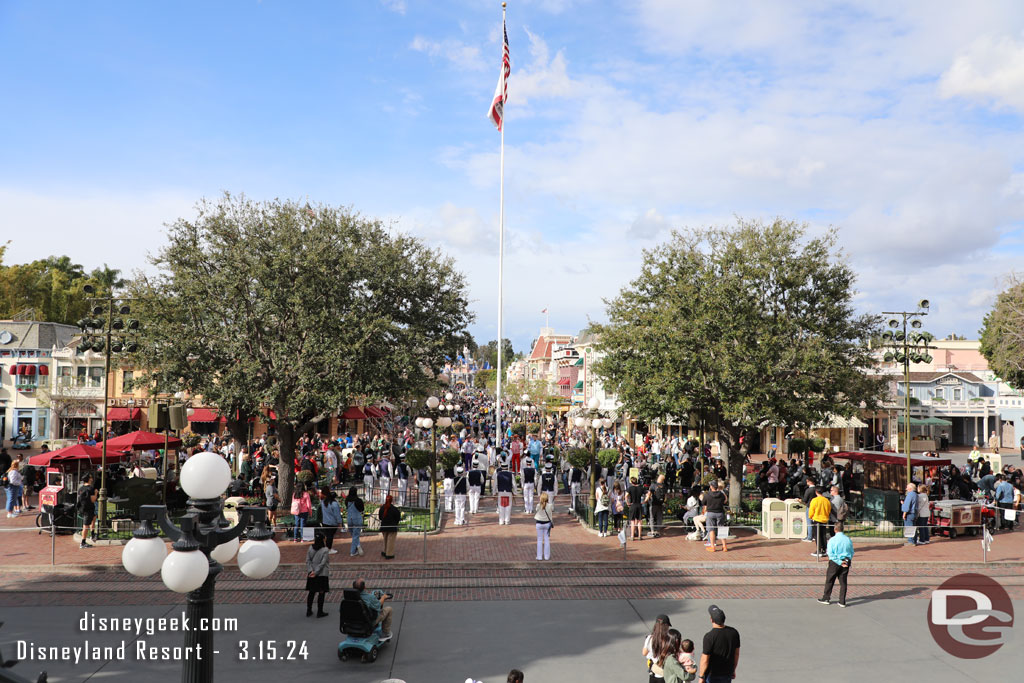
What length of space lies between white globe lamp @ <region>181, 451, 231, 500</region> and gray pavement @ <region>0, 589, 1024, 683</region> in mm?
5187

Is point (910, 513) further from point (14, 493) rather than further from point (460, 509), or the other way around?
point (14, 493)

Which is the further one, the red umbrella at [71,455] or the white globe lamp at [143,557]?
the red umbrella at [71,455]

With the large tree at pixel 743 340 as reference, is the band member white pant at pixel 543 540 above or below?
below

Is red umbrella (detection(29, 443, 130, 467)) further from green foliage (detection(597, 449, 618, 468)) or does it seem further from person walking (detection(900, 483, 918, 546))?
person walking (detection(900, 483, 918, 546))

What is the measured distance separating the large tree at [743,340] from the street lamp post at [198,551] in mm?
16873

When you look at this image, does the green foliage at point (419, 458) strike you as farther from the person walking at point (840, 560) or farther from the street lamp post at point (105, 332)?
the person walking at point (840, 560)

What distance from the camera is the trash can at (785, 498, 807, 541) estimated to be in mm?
18766

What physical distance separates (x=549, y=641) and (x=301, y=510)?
322 inches

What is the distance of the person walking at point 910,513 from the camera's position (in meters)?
18.4

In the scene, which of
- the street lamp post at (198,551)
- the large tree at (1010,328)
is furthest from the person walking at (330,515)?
the large tree at (1010,328)

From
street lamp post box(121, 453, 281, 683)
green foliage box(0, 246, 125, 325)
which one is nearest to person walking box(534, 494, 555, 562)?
Result: street lamp post box(121, 453, 281, 683)

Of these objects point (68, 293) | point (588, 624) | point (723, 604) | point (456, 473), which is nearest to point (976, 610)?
point (723, 604)

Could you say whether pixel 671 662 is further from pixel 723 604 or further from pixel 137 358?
pixel 137 358

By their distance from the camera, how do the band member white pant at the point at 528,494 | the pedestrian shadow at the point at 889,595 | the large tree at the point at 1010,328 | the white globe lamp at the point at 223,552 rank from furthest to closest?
the large tree at the point at 1010,328 → the band member white pant at the point at 528,494 → the pedestrian shadow at the point at 889,595 → the white globe lamp at the point at 223,552
